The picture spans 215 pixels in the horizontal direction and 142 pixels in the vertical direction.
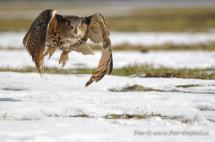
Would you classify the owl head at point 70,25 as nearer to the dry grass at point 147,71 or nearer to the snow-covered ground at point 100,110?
the snow-covered ground at point 100,110

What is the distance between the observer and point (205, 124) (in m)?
7.24

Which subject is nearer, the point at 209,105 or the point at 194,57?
the point at 209,105

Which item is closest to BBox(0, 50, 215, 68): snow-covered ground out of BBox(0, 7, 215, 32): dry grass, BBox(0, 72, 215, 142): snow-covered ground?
BBox(0, 72, 215, 142): snow-covered ground

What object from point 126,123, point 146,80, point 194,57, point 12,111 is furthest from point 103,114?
point 194,57

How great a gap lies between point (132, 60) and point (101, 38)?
21.0 feet

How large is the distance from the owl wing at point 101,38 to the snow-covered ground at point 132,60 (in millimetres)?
4750

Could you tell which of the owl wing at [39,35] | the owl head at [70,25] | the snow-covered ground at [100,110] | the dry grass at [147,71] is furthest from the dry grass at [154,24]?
the owl wing at [39,35]

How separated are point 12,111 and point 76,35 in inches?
63.3

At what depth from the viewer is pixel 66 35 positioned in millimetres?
8641

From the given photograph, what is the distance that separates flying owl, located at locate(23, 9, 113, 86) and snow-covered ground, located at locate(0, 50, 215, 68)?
4.71 m

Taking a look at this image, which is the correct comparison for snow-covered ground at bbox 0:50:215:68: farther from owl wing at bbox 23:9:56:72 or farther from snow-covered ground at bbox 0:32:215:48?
owl wing at bbox 23:9:56:72

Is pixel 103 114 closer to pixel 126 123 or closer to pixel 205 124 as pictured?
pixel 126 123

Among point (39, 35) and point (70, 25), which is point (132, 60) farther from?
point (39, 35)

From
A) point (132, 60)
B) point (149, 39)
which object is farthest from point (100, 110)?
point (149, 39)
